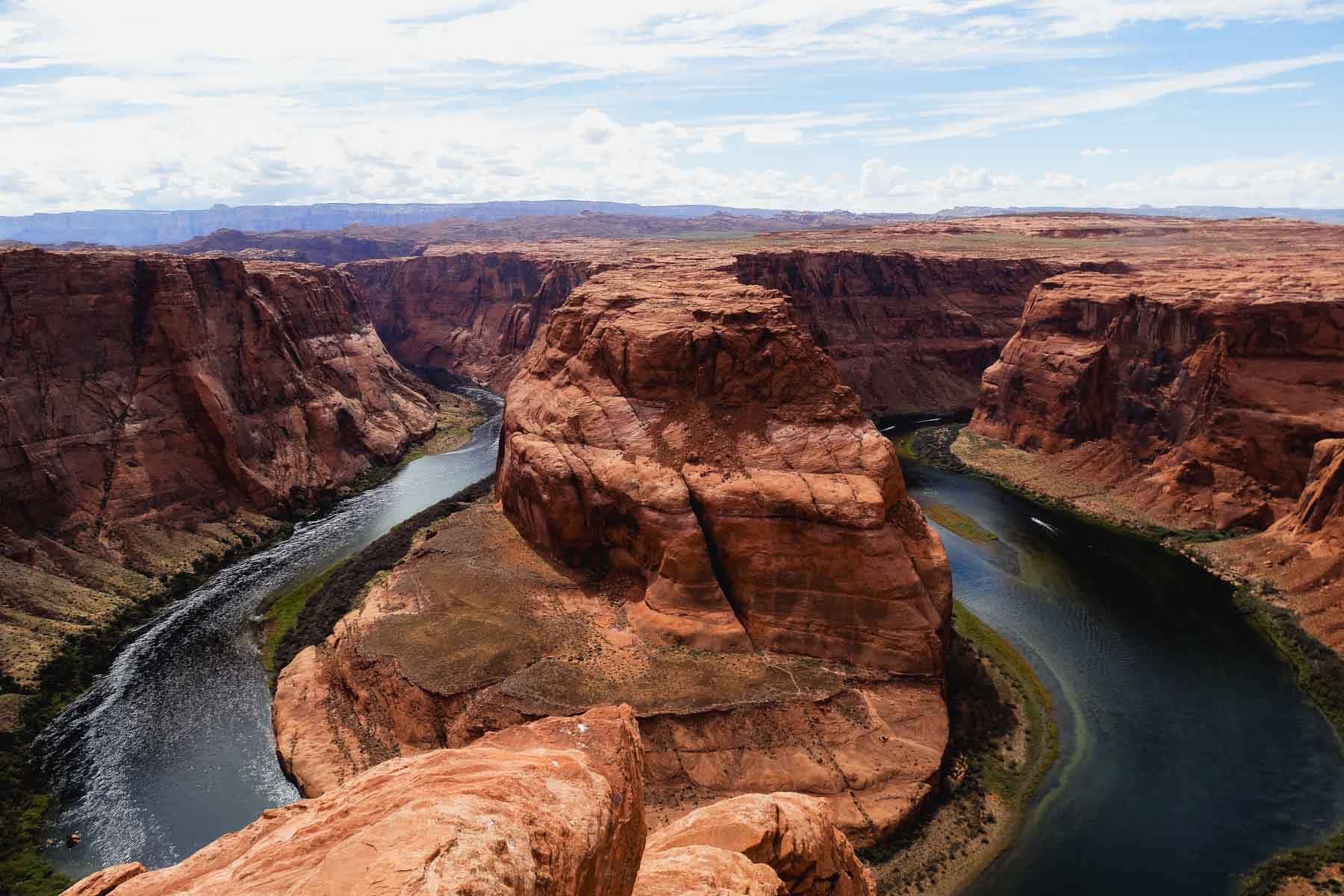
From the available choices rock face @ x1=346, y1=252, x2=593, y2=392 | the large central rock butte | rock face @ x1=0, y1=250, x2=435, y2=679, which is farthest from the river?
rock face @ x1=346, y1=252, x2=593, y2=392

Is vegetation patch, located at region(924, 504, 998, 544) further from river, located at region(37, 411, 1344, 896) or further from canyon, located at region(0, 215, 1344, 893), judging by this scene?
canyon, located at region(0, 215, 1344, 893)

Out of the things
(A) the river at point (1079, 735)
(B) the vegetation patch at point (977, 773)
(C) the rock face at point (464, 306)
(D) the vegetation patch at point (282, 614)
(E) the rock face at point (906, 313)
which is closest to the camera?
(B) the vegetation patch at point (977, 773)

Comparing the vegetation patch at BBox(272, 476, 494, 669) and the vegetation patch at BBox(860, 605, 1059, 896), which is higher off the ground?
the vegetation patch at BBox(272, 476, 494, 669)

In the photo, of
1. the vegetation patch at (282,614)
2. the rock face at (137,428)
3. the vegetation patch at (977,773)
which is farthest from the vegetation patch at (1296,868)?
the rock face at (137,428)

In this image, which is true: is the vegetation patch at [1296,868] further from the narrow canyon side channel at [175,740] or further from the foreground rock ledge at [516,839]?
the narrow canyon side channel at [175,740]

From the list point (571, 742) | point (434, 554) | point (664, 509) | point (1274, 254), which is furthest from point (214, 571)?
point (1274, 254)
